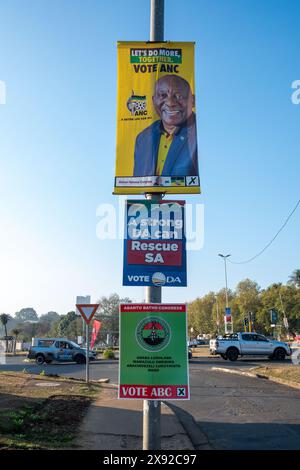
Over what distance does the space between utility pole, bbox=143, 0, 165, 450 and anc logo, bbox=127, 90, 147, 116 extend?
79 centimetres

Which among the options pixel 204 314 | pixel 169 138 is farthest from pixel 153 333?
pixel 204 314

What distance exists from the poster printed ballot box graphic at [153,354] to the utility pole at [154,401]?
13cm

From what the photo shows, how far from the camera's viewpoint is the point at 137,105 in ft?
19.0

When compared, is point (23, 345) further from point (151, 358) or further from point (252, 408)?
point (151, 358)

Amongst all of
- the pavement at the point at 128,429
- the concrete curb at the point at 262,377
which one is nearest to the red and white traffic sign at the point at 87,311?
the pavement at the point at 128,429

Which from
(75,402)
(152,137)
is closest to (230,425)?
(75,402)

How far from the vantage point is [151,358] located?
16.5 feet

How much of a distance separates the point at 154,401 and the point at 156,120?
3.19 m

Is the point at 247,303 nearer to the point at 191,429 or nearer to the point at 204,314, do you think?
the point at 204,314

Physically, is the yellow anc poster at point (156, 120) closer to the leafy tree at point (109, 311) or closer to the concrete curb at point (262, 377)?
the concrete curb at point (262, 377)

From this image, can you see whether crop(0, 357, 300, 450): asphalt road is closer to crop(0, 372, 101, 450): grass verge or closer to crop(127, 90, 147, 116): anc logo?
crop(0, 372, 101, 450): grass verge

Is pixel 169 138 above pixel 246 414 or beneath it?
above

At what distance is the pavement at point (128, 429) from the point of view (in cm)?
726

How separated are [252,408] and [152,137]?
793 centimetres
